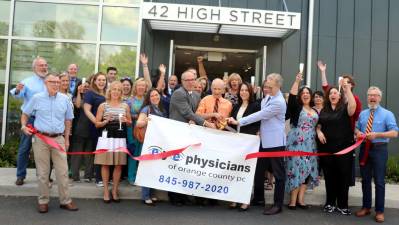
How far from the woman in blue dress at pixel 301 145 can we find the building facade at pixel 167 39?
3988 millimetres

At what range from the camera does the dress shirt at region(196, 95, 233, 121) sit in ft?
19.6

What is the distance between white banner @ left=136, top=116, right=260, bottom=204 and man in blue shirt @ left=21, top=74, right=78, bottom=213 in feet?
3.52

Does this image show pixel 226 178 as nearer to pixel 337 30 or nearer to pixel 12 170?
pixel 12 170

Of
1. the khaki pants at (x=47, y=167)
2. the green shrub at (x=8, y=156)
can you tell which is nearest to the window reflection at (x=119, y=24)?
the green shrub at (x=8, y=156)

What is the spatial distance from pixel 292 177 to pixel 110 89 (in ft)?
9.71

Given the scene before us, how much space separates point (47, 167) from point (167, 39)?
5.51m

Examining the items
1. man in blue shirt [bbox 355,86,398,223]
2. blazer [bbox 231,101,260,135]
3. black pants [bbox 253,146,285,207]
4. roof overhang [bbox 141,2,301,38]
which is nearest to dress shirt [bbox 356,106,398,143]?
man in blue shirt [bbox 355,86,398,223]

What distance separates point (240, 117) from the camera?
5.99 meters

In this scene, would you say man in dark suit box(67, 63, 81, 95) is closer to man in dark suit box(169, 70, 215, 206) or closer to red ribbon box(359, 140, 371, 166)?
man in dark suit box(169, 70, 215, 206)

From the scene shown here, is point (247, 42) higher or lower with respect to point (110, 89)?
higher

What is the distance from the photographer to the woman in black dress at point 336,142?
Result: 593 cm

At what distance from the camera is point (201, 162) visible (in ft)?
19.2

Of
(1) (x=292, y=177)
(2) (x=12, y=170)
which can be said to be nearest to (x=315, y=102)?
(1) (x=292, y=177)

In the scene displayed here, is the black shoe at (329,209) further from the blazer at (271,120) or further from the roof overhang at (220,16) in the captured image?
the roof overhang at (220,16)
